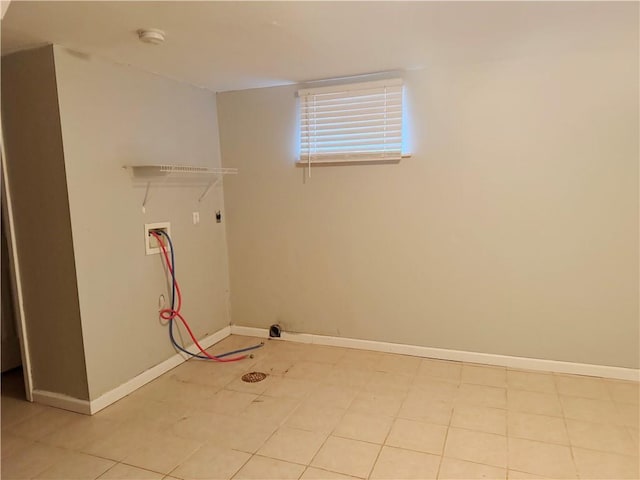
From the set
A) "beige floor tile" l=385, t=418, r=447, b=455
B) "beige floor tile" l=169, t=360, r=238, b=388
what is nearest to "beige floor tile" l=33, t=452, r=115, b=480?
"beige floor tile" l=169, t=360, r=238, b=388

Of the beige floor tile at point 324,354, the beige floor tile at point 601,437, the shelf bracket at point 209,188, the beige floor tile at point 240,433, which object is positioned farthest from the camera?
the shelf bracket at point 209,188

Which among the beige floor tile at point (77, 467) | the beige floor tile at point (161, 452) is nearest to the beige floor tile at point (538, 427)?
the beige floor tile at point (161, 452)

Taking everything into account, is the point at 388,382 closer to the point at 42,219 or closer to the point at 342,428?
the point at 342,428

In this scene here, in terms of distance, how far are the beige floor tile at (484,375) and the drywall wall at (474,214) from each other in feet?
0.48

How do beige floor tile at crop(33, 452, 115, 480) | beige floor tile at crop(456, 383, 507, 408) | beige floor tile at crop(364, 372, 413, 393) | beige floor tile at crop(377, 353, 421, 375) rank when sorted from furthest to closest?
beige floor tile at crop(377, 353, 421, 375)
beige floor tile at crop(364, 372, 413, 393)
beige floor tile at crop(456, 383, 507, 408)
beige floor tile at crop(33, 452, 115, 480)

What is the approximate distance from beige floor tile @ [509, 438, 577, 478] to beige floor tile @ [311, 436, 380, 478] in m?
0.68

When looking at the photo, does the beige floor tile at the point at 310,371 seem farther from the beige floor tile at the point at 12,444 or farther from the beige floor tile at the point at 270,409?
the beige floor tile at the point at 12,444

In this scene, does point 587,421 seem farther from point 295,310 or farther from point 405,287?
point 295,310

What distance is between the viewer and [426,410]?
2592 mm

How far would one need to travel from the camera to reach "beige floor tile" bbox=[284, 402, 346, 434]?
2457 millimetres

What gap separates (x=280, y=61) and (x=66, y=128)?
134cm

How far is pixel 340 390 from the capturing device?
2.88m

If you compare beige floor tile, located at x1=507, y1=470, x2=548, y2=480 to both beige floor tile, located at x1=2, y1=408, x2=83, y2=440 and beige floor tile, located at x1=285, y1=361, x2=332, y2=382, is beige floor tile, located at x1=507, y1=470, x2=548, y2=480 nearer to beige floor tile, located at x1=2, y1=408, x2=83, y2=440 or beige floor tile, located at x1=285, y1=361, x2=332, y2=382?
beige floor tile, located at x1=285, y1=361, x2=332, y2=382

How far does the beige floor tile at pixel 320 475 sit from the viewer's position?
2.03 m
